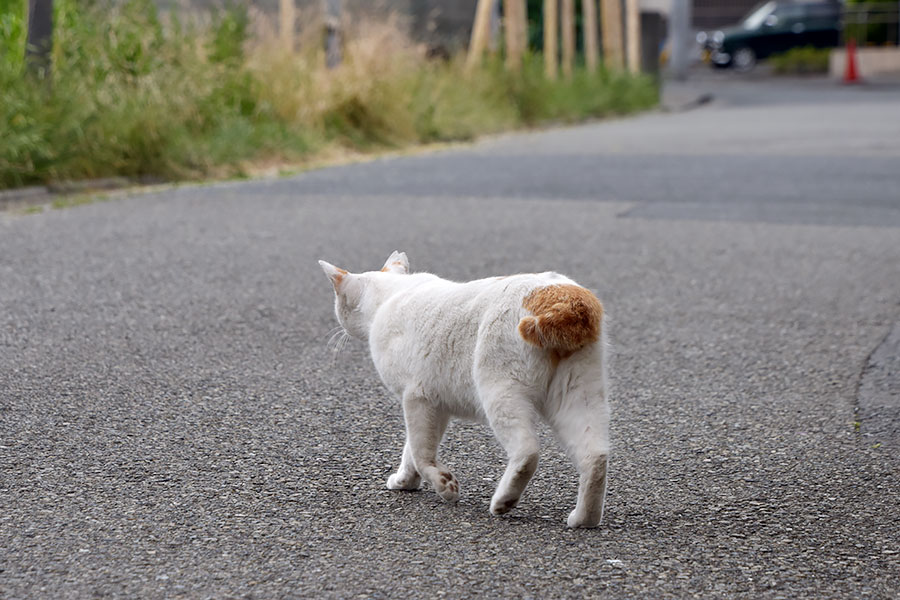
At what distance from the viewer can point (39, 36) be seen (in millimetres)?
10531

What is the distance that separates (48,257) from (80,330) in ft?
6.35

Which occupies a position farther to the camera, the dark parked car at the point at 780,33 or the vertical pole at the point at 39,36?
the dark parked car at the point at 780,33

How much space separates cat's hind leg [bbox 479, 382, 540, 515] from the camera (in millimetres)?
2775

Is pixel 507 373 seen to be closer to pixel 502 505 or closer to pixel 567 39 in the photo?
pixel 502 505

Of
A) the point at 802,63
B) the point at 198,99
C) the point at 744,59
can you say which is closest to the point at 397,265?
the point at 198,99

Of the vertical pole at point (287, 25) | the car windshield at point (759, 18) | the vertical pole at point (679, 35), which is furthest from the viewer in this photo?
the car windshield at point (759, 18)

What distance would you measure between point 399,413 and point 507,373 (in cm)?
125

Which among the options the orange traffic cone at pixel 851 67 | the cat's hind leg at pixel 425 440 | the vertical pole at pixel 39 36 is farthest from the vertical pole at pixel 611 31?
the cat's hind leg at pixel 425 440

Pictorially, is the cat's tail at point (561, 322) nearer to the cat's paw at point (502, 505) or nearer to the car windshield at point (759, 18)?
the cat's paw at point (502, 505)

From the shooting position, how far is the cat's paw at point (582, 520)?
2865mm

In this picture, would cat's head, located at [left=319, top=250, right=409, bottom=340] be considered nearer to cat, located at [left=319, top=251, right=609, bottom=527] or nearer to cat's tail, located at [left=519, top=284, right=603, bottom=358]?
cat, located at [left=319, top=251, right=609, bottom=527]

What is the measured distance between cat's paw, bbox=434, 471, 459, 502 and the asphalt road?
45 mm

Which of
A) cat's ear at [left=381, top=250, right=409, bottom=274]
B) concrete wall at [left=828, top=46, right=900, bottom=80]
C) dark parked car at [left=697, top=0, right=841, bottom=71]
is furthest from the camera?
dark parked car at [left=697, top=0, right=841, bottom=71]

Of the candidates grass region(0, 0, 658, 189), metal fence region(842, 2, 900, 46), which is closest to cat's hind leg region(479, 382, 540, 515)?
grass region(0, 0, 658, 189)
